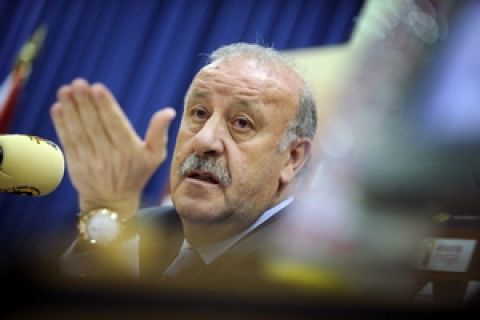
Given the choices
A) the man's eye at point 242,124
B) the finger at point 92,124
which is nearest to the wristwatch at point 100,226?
the finger at point 92,124

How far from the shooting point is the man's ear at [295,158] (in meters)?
1.67

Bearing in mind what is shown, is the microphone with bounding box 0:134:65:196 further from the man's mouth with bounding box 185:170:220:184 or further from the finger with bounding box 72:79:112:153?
the finger with bounding box 72:79:112:153

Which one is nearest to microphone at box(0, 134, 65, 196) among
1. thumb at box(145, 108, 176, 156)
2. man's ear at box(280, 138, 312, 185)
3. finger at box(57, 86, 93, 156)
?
man's ear at box(280, 138, 312, 185)

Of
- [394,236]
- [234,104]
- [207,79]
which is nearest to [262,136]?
[234,104]

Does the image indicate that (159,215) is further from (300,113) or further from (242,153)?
(300,113)

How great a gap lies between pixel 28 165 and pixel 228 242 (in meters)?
0.72

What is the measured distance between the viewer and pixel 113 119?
2029 mm

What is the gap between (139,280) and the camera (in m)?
1.79

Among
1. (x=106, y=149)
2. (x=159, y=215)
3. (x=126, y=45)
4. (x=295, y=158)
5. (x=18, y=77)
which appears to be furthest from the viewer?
(x=18, y=77)

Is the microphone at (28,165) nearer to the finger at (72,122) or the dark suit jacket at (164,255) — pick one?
the dark suit jacket at (164,255)

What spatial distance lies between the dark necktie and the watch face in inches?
8.6

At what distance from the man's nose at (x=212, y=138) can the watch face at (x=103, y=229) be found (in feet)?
1.27

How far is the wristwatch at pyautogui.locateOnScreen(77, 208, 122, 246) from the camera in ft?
6.14

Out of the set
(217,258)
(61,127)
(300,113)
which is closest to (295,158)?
(300,113)
